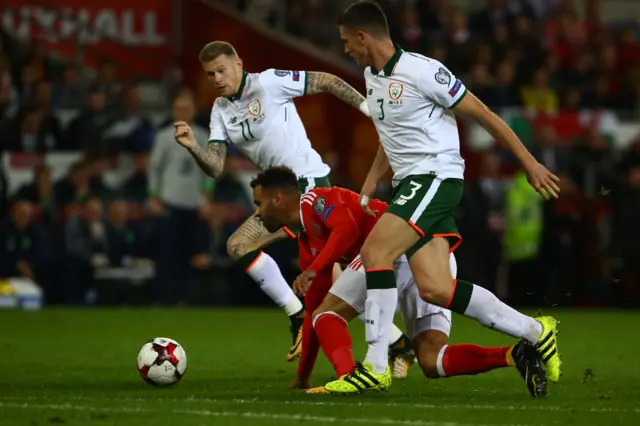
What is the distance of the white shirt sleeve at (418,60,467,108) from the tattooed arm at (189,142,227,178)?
234cm

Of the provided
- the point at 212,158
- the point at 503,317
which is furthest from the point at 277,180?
the point at 212,158

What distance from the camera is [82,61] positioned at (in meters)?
20.6

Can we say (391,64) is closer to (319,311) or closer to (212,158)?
(319,311)

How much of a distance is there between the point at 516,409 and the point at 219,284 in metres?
10.9

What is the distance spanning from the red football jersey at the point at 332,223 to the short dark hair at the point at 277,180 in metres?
0.16

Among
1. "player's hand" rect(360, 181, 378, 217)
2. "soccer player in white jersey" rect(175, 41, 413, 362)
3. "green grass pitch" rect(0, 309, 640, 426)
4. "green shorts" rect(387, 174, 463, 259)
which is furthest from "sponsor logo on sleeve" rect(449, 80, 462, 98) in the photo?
"soccer player in white jersey" rect(175, 41, 413, 362)

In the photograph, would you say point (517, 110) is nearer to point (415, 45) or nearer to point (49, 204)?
point (415, 45)

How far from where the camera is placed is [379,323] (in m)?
7.47

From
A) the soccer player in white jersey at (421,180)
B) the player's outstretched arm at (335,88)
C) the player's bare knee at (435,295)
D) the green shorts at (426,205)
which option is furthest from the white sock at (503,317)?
the player's outstretched arm at (335,88)

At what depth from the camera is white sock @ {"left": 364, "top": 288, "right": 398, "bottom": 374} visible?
745 cm

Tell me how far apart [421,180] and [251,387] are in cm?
181

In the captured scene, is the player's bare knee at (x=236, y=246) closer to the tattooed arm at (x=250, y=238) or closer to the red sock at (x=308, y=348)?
the tattooed arm at (x=250, y=238)

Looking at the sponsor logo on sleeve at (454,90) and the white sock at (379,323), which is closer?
the white sock at (379,323)

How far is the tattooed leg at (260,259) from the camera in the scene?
10445 millimetres
